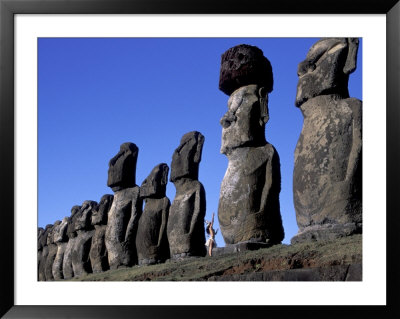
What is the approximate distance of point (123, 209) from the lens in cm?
1617

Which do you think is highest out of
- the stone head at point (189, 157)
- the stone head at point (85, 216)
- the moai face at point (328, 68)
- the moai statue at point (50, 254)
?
the moai face at point (328, 68)

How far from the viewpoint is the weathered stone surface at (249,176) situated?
11.4 metres

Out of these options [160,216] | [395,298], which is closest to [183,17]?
[395,298]

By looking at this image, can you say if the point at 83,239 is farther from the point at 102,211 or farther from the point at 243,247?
the point at 243,247

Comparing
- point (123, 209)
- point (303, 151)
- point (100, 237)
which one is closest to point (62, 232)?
point (100, 237)

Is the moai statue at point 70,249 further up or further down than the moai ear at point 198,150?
further down

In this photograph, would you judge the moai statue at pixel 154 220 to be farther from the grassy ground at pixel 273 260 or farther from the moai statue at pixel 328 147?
the moai statue at pixel 328 147

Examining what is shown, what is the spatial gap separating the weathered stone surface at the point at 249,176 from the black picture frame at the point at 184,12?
3943mm

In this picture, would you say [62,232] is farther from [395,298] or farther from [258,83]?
[395,298]

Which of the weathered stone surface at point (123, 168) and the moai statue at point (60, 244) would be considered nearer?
the weathered stone surface at point (123, 168)

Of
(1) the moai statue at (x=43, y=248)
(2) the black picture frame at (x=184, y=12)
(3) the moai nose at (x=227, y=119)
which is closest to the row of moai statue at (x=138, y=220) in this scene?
(3) the moai nose at (x=227, y=119)

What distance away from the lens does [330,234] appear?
9.86m

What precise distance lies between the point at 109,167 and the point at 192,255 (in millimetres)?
4164

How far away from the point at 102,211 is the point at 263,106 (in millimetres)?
7162
